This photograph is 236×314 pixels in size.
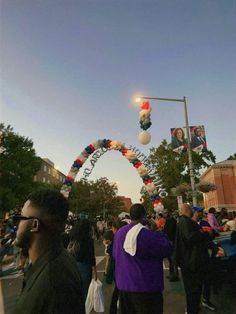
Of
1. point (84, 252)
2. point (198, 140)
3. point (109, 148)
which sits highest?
point (109, 148)

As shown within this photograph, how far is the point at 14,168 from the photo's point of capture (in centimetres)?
3195

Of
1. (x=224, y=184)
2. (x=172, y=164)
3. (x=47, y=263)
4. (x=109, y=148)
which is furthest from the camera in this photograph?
(x=224, y=184)

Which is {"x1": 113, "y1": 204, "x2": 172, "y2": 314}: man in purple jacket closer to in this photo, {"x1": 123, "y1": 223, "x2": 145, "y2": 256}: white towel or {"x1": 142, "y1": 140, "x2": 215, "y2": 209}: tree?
{"x1": 123, "y1": 223, "x2": 145, "y2": 256}: white towel

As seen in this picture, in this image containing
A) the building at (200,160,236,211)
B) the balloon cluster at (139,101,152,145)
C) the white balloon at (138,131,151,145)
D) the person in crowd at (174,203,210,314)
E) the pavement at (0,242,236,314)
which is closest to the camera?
the person in crowd at (174,203,210,314)

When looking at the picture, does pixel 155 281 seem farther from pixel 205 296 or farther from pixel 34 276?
pixel 205 296

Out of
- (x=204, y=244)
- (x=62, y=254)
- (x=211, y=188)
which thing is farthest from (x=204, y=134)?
(x=62, y=254)

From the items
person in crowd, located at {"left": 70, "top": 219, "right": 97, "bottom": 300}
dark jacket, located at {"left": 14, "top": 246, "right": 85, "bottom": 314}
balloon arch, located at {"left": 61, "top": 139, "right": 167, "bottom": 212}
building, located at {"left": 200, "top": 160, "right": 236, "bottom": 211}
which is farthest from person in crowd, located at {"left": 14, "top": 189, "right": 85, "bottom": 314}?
building, located at {"left": 200, "top": 160, "right": 236, "bottom": 211}

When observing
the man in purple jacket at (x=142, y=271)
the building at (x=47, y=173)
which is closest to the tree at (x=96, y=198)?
the building at (x=47, y=173)

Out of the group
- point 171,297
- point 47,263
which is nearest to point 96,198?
point 171,297

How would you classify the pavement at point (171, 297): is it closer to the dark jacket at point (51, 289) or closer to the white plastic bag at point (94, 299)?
the white plastic bag at point (94, 299)

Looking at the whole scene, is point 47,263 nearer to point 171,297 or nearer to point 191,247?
point 191,247

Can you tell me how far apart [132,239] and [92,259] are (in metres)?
1.80

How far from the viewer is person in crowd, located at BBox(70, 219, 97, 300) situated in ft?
15.3

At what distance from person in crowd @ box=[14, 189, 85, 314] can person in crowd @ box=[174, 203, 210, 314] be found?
346 cm
